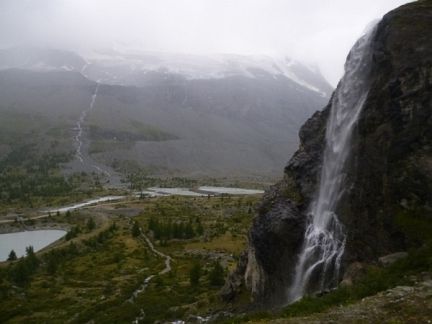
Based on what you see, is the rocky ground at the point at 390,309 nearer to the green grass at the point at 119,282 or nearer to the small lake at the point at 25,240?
the green grass at the point at 119,282

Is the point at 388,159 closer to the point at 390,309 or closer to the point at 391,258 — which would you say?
the point at 391,258

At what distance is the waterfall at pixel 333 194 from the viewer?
33.5 metres

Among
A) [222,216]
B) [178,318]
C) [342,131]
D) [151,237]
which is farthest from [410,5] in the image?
[222,216]

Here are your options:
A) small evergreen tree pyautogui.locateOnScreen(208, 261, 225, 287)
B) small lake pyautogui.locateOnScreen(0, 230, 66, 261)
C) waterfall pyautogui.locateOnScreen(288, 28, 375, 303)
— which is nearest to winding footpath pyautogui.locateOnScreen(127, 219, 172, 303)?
small evergreen tree pyautogui.locateOnScreen(208, 261, 225, 287)

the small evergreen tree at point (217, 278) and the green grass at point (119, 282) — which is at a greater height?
the small evergreen tree at point (217, 278)

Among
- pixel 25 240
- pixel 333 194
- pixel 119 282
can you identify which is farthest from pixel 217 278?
pixel 25 240

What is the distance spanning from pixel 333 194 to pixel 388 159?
6461mm

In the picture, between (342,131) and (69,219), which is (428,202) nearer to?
(342,131)

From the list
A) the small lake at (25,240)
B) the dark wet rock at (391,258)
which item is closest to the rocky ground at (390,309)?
the dark wet rock at (391,258)

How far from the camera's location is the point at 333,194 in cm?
A: 3612

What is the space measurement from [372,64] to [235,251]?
66474 mm

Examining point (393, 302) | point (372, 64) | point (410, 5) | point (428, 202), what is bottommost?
point (393, 302)

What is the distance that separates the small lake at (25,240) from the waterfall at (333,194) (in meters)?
90.2

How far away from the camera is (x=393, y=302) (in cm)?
1997
